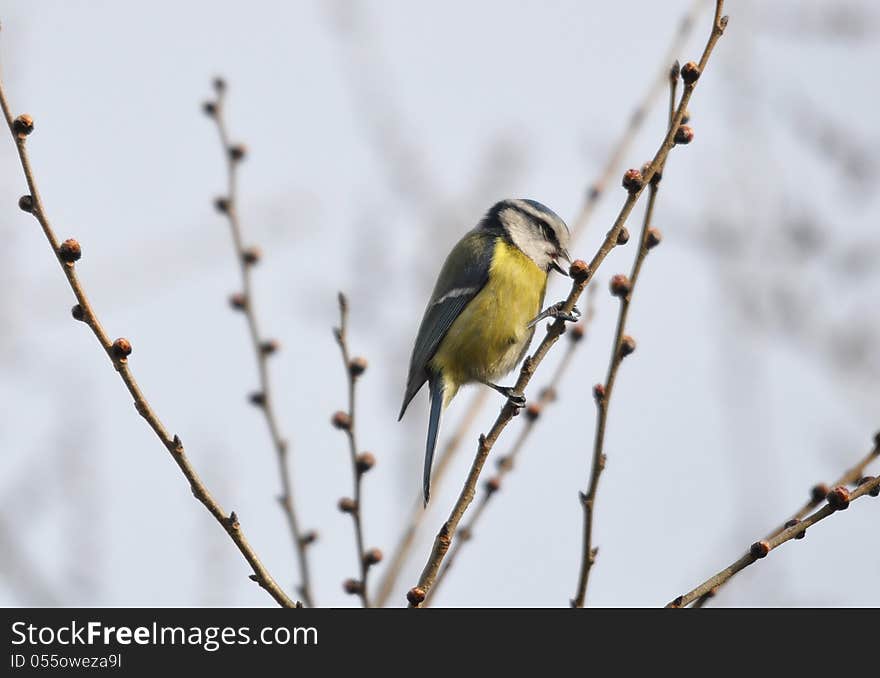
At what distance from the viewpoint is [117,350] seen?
2367 millimetres

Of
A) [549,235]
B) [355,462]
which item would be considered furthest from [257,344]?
[549,235]

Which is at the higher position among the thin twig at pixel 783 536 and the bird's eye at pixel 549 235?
the bird's eye at pixel 549 235

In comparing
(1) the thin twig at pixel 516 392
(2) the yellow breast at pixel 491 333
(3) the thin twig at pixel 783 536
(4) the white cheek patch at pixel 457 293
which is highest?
(4) the white cheek patch at pixel 457 293

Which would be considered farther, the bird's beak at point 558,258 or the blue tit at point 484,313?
the bird's beak at point 558,258

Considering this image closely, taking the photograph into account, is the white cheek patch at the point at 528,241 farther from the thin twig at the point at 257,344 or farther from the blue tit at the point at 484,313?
the thin twig at the point at 257,344

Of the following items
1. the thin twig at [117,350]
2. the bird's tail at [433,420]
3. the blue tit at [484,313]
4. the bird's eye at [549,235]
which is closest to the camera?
the thin twig at [117,350]

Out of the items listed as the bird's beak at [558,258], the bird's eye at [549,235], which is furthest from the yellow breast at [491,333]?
the bird's eye at [549,235]

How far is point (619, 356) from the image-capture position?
2619mm

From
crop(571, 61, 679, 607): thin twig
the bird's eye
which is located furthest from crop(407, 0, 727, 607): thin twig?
the bird's eye

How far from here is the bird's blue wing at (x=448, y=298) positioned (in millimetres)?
4727
